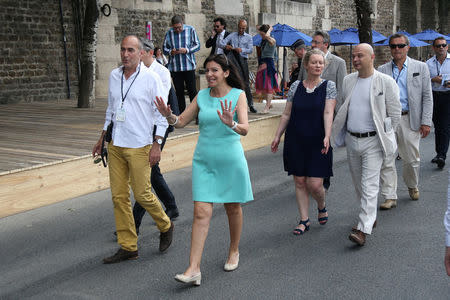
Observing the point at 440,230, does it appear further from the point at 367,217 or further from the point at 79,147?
the point at 79,147

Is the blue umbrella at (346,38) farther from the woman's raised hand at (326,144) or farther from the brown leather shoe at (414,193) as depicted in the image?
the woman's raised hand at (326,144)

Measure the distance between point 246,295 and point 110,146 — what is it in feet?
5.97

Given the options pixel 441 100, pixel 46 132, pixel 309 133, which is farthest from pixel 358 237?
pixel 46 132

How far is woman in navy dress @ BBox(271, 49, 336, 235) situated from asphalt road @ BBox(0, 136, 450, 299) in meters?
0.50

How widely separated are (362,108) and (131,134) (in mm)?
2283

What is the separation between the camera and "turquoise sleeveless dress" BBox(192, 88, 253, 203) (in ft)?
15.1

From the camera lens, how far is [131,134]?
501 cm

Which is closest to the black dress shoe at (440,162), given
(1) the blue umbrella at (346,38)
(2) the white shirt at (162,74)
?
(2) the white shirt at (162,74)

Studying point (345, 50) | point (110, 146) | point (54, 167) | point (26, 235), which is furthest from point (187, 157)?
point (345, 50)

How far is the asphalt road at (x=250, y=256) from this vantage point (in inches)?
175

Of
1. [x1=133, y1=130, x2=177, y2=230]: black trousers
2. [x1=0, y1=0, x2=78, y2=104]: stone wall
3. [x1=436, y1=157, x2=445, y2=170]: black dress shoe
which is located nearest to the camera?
[x1=133, y1=130, x2=177, y2=230]: black trousers

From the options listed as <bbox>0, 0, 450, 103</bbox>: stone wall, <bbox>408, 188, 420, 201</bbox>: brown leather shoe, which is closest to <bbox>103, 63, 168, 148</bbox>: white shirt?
<bbox>408, 188, 420, 201</bbox>: brown leather shoe

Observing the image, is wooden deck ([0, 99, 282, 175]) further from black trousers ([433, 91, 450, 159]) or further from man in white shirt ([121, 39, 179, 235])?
black trousers ([433, 91, 450, 159])

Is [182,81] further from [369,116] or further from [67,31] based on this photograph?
[67,31]
